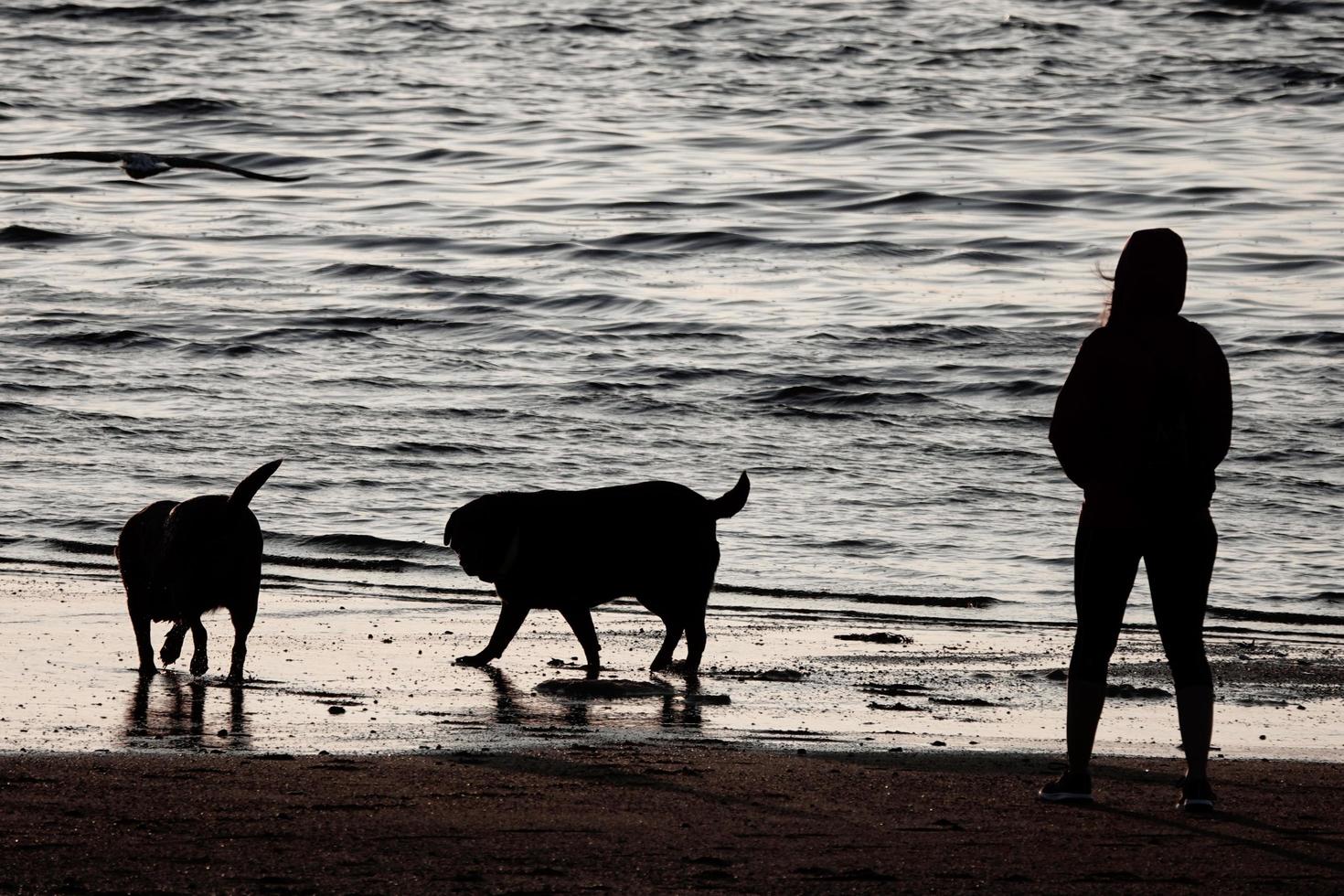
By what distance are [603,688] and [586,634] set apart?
640 mm

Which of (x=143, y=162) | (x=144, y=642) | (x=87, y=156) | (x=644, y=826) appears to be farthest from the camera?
(x=143, y=162)

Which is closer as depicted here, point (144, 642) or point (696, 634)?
point (144, 642)

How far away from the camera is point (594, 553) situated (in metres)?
9.36

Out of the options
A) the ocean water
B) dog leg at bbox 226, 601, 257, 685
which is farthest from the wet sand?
the ocean water

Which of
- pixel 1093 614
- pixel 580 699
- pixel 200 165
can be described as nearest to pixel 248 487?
pixel 580 699

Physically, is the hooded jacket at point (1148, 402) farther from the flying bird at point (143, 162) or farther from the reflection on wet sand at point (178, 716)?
the flying bird at point (143, 162)

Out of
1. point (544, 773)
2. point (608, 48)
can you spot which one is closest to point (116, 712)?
point (544, 773)

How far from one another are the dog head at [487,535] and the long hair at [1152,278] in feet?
13.9

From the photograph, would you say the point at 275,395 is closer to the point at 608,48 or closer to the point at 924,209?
the point at 924,209

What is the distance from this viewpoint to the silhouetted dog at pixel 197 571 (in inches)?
340

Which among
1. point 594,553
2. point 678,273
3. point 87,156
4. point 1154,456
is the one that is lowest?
point 678,273

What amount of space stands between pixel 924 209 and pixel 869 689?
74.7 ft

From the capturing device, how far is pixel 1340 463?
17125mm

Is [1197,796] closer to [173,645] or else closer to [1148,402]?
[1148,402]
